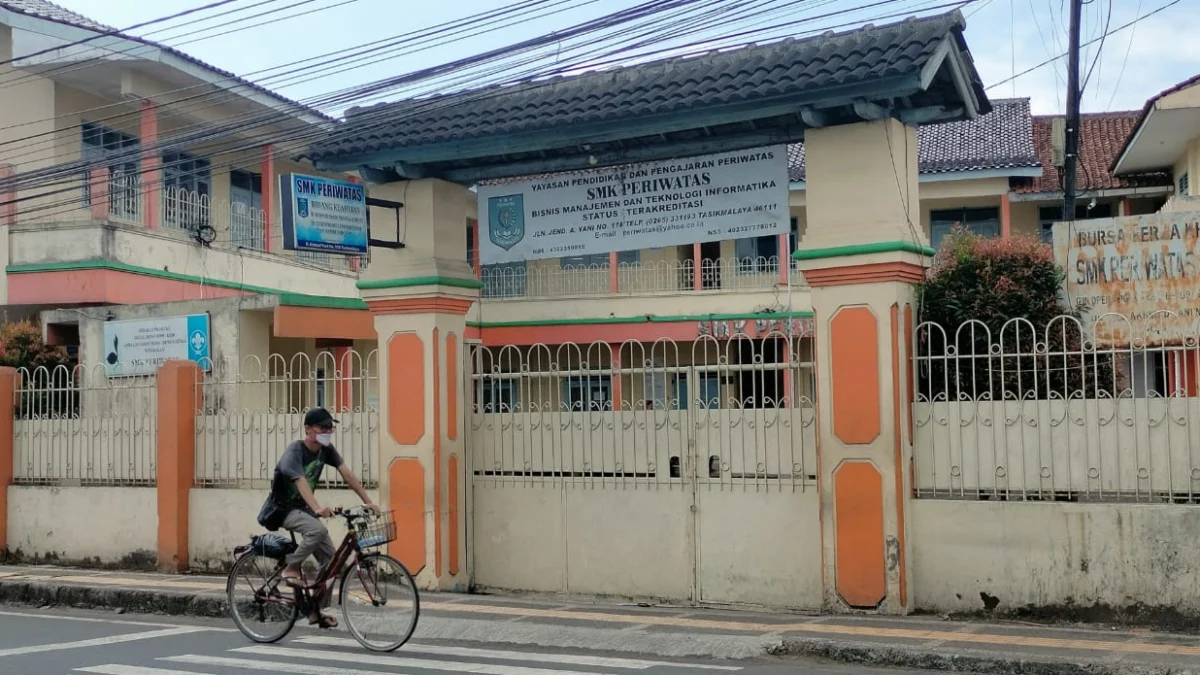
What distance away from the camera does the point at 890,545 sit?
8578 mm

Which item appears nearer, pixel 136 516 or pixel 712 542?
pixel 712 542

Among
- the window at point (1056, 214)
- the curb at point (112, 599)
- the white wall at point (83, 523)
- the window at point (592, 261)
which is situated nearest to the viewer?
the curb at point (112, 599)

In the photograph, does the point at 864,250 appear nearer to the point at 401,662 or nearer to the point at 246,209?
the point at 401,662

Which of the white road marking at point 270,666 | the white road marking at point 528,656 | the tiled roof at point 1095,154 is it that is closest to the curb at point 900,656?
the white road marking at point 528,656

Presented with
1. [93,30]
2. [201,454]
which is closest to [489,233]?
[201,454]

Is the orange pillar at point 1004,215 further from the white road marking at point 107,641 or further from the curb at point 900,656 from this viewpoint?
the white road marking at point 107,641

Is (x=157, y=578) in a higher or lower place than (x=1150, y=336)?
lower

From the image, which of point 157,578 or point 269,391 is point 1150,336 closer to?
point 269,391

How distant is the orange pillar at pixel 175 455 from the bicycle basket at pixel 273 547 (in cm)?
382

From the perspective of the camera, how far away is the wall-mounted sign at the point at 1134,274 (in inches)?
323

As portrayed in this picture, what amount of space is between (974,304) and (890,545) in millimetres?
1893

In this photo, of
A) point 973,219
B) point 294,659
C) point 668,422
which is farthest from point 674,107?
point 973,219

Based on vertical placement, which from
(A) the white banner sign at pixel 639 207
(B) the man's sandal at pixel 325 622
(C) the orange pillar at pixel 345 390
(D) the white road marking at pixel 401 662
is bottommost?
(D) the white road marking at pixel 401 662

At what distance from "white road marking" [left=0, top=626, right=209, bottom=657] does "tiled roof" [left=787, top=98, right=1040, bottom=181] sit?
15.0 meters
